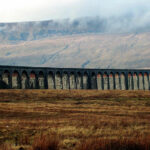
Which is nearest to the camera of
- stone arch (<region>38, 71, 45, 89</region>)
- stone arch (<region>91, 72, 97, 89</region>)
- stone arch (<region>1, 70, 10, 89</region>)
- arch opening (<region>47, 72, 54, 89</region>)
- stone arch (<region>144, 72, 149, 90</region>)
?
stone arch (<region>1, 70, 10, 89</region>)

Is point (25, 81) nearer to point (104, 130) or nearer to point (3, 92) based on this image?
point (3, 92)

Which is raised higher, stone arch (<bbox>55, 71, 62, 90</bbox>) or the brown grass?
stone arch (<bbox>55, 71, 62, 90</bbox>)

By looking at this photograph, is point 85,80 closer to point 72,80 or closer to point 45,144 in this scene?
point 72,80

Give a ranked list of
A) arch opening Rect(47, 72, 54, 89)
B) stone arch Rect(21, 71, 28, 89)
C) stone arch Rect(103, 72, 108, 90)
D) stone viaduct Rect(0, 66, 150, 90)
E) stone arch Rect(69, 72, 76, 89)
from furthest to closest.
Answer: stone arch Rect(103, 72, 108, 90), stone arch Rect(69, 72, 76, 89), arch opening Rect(47, 72, 54, 89), stone arch Rect(21, 71, 28, 89), stone viaduct Rect(0, 66, 150, 90)

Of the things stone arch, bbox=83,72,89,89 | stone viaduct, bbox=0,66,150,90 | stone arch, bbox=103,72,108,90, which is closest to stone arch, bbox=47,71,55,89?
stone viaduct, bbox=0,66,150,90

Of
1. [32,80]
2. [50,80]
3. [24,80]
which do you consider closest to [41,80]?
[32,80]

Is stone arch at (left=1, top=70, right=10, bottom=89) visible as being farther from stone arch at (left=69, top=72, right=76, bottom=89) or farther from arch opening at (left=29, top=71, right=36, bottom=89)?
stone arch at (left=69, top=72, right=76, bottom=89)

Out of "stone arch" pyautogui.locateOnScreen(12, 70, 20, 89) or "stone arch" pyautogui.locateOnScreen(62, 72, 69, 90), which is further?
"stone arch" pyautogui.locateOnScreen(62, 72, 69, 90)

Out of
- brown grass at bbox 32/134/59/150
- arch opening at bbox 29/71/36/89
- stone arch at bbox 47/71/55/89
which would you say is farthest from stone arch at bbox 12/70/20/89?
brown grass at bbox 32/134/59/150

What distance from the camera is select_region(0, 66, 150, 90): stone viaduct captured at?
82.1 meters

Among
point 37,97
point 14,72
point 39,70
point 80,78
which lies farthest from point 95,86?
point 37,97

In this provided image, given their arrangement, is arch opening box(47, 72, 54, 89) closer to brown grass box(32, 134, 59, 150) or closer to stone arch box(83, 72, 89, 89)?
stone arch box(83, 72, 89, 89)

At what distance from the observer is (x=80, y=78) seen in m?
106

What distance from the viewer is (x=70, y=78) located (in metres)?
102
